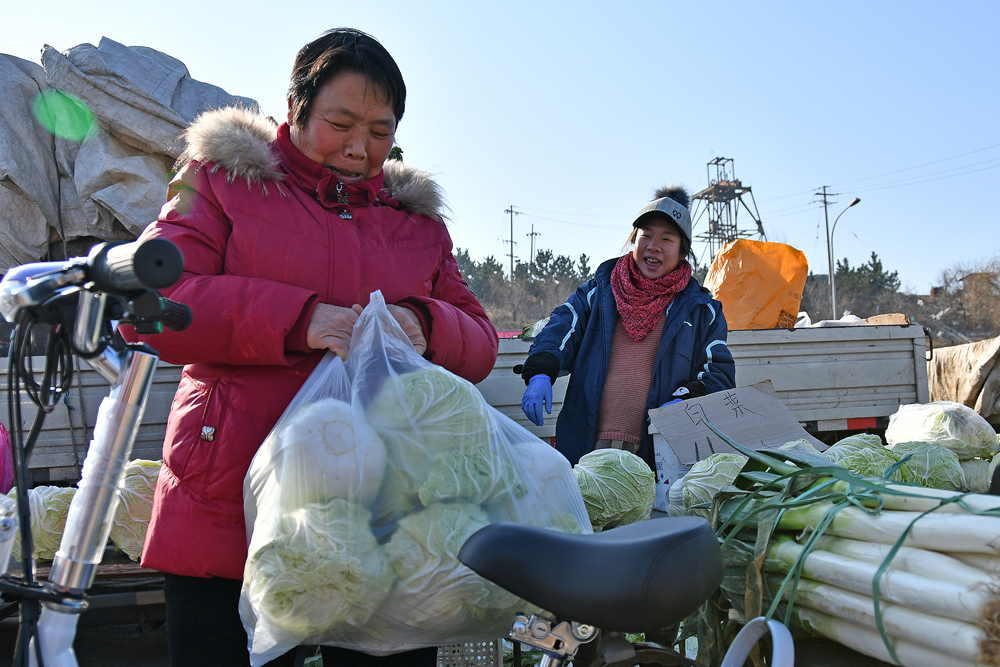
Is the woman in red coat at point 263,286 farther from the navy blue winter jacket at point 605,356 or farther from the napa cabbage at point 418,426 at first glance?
the navy blue winter jacket at point 605,356

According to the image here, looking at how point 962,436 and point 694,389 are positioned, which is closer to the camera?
point 962,436

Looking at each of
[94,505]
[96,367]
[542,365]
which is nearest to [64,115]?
[542,365]

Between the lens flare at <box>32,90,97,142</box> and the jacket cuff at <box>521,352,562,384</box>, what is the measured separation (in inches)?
130

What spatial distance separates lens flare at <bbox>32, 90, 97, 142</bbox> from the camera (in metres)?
4.33

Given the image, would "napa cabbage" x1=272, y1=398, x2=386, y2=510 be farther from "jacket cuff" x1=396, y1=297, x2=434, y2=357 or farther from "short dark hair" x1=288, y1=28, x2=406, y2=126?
"short dark hair" x1=288, y1=28, x2=406, y2=126

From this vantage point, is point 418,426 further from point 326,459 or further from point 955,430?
point 955,430

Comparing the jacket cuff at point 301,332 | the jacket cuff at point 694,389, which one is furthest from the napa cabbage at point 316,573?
the jacket cuff at point 694,389

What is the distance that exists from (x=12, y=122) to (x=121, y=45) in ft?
2.95

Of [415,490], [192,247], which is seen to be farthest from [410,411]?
[192,247]

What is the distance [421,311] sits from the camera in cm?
169

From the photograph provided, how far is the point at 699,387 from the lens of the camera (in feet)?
10.7

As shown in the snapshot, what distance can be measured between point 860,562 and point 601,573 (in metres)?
0.55

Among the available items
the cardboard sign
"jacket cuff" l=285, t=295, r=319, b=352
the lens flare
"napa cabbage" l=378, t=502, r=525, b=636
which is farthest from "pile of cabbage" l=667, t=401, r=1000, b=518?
the lens flare

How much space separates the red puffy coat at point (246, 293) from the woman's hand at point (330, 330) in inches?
0.9
